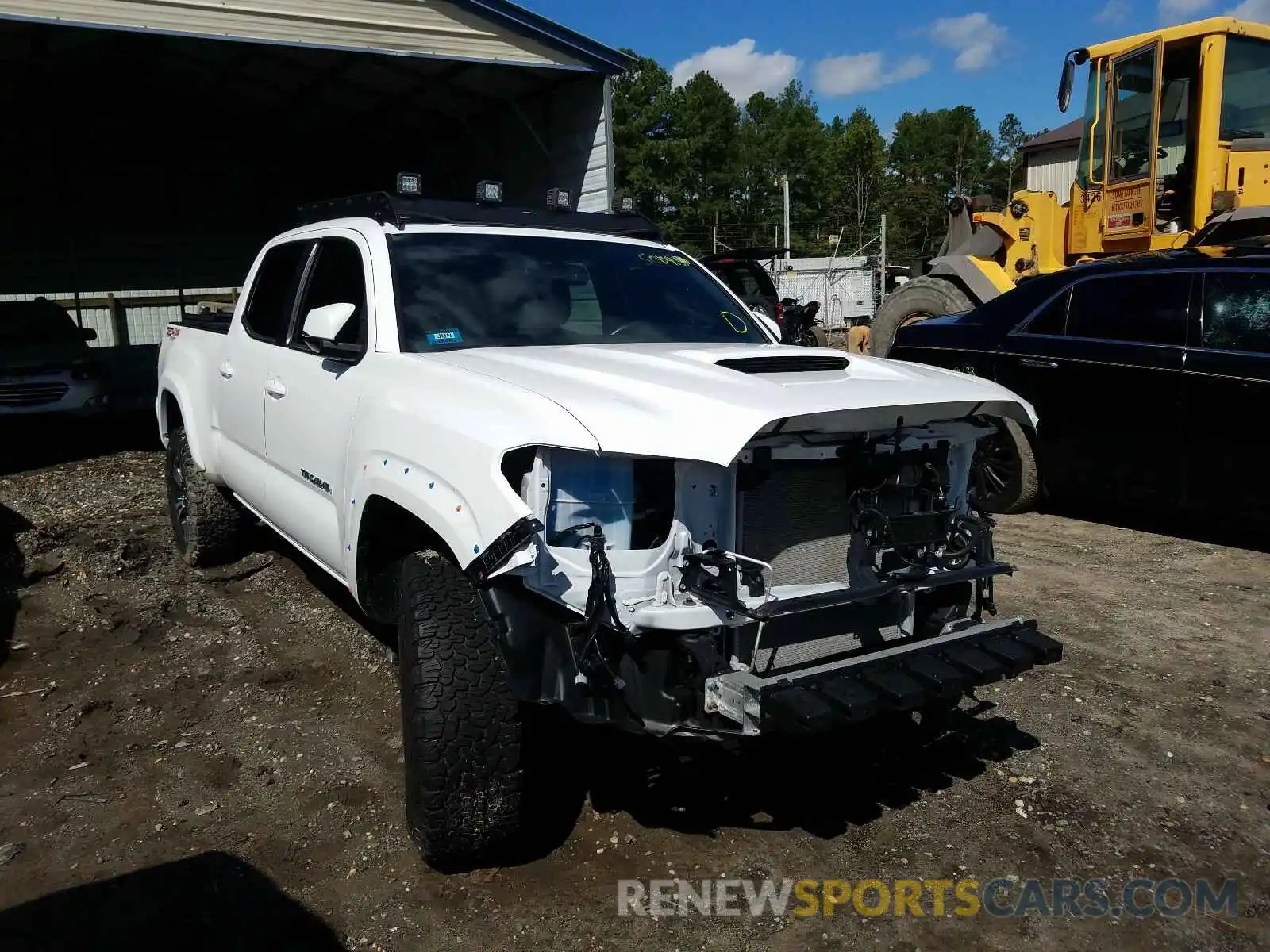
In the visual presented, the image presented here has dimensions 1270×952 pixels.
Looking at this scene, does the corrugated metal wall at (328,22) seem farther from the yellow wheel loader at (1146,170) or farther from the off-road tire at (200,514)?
the yellow wheel loader at (1146,170)

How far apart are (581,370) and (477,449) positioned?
1.65 ft

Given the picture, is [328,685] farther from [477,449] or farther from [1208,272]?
[1208,272]

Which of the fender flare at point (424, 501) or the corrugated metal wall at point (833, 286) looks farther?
the corrugated metal wall at point (833, 286)

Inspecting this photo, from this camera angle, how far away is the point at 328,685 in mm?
4418

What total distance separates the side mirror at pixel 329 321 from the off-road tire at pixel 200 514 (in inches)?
91.7

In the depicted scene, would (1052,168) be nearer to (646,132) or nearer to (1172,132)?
(646,132)

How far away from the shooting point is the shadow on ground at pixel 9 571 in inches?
203

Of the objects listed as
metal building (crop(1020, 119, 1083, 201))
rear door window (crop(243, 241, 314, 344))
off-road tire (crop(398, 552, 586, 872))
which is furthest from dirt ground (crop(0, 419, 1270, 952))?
metal building (crop(1020, 119, 1083, 201))

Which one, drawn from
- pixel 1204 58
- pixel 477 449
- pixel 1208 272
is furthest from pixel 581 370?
pixel 1204 58

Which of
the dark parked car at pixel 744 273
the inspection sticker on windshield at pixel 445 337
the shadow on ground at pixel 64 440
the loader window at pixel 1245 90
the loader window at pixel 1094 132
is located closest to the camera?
the inspection sticker on windshield at pixel 445 337

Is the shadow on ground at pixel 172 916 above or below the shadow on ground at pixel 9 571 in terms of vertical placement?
below

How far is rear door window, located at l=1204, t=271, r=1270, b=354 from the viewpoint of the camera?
5.54 m

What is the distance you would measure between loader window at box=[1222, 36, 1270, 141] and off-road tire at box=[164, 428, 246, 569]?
857cm

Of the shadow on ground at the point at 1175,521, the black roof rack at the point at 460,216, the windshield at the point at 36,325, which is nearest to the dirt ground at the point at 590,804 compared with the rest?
the shadow on ground at the point at 1175,521
